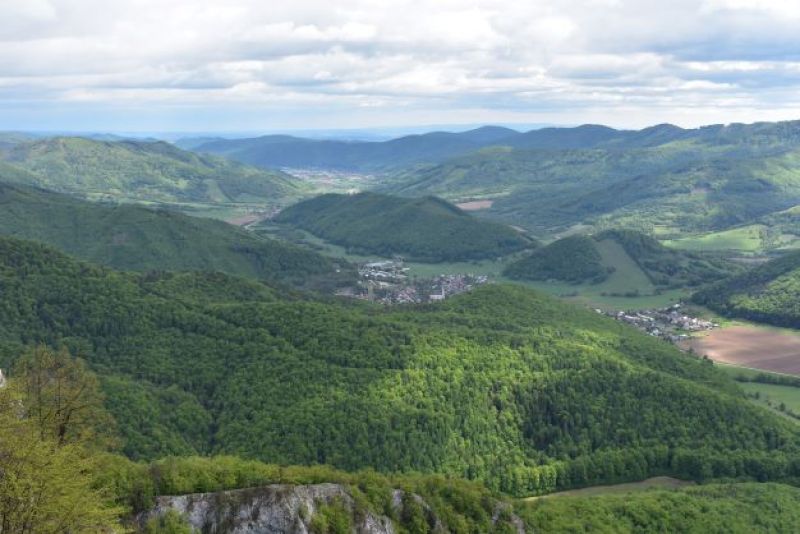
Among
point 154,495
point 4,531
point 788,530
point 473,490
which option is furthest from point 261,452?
point 788,530

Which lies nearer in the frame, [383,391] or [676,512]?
[676,512]

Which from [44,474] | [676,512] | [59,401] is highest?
[44,474]

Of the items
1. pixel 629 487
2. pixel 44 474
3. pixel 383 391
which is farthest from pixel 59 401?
pixel 629 487

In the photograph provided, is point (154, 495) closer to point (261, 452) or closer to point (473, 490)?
point (473, 490)

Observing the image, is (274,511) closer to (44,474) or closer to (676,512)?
(44,474)

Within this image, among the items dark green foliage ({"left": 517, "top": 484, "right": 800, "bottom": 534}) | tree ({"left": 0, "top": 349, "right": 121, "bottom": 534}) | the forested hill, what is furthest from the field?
tree ({"left": 0, "top": 349, "right": 121, "bottom": 534})

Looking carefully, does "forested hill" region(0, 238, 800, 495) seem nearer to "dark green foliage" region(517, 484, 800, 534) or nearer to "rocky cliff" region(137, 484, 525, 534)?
"dark green foliage" region(517, 484, 800, 534)
